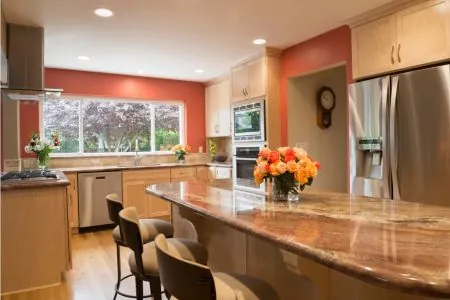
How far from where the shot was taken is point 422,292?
72cm

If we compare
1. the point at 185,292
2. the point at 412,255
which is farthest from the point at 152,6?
the point at 412,255

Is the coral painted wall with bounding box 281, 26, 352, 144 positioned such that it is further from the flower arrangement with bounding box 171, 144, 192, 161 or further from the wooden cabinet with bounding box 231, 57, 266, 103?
the flower arrangement with bounding box 171, 144, 192, 161

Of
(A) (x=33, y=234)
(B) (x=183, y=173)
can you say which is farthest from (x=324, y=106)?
(A) (x=33, y=234)

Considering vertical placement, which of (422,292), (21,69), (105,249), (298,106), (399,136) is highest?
(21,69)

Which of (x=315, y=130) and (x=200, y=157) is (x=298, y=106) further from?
(x=200, y=157)

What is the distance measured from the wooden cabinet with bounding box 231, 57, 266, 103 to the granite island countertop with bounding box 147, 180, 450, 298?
2.61 metres

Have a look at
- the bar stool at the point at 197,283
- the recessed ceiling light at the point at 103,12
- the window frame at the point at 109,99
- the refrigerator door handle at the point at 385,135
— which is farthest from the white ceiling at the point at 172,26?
the bar stool at the point at 197,283

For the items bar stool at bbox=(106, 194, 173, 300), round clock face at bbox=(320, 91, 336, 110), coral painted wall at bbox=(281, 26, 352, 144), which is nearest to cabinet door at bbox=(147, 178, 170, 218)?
coral painted wall at bbox=(281, 26, 352, 144)

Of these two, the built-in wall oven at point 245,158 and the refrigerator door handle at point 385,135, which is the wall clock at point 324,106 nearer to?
the built-in wall oven at point 245,158

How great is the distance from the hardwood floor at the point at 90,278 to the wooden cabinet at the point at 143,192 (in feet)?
3.26

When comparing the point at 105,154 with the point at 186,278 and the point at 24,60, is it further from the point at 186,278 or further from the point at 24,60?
the point at 186,278

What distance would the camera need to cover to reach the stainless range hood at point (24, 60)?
3.26 m

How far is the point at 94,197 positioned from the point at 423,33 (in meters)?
4.27

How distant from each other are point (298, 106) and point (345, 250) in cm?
354
